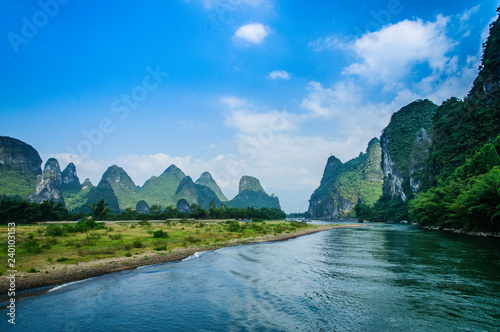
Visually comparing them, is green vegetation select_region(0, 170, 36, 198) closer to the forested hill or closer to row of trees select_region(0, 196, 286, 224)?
row of trees select_region(0, 196, 286, 224)

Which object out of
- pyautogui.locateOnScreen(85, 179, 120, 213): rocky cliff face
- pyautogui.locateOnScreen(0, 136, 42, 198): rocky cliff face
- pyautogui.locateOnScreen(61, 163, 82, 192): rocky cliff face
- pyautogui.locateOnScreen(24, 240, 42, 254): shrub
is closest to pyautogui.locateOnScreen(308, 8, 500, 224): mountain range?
pyautogui.locateOnScreen(24, 240, 42, 254): shrub

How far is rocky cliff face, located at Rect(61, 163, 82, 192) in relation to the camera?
19140 centimetres

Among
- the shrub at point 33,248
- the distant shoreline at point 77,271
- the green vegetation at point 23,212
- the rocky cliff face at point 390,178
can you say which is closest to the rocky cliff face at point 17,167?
the green vegetation at point 23,212

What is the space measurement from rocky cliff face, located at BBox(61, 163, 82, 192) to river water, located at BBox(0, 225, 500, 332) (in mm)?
214961

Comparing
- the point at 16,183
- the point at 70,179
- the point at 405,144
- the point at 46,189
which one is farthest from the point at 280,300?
the point at 70,179

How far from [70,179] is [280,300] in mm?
230749

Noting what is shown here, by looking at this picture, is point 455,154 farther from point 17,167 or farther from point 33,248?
point 17,167

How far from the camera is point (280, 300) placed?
12938 millimetres

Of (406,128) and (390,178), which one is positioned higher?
(406,128)

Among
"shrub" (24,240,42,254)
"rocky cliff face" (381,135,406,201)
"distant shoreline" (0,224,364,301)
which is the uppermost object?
"rocky cliff face" (381,135,406,201)

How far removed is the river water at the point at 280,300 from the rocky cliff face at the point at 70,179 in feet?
705

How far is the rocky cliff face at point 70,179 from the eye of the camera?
7535 inches

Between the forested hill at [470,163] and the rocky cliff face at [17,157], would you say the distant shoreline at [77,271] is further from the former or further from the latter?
the rocky cliff face at [17,157]

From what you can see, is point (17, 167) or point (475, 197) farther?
point (17, 167)
